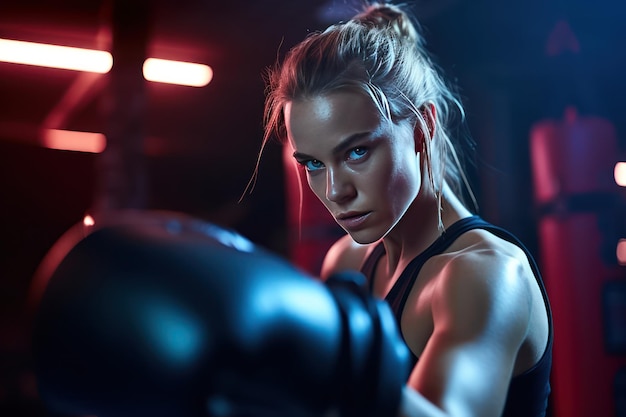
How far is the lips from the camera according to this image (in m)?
1.12

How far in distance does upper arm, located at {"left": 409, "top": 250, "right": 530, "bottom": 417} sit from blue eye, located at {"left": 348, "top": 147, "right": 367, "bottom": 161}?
219 millimetres

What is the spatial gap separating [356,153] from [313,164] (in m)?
0.09

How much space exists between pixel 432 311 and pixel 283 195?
6667 mm

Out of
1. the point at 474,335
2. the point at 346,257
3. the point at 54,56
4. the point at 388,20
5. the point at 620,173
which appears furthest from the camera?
the point at 54,56

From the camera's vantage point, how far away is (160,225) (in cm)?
68

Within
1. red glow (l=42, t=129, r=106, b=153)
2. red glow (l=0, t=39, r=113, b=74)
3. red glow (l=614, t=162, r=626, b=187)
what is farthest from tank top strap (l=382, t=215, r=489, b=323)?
red glow (l=42, t=129, r=106, b=153)

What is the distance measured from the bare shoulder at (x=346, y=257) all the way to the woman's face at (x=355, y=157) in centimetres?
49

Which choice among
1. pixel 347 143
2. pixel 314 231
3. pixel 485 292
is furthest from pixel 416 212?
pixel 314 231

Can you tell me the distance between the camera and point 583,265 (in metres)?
2.68

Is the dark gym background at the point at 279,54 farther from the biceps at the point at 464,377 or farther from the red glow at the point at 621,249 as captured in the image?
the biceps at the point at 464,377

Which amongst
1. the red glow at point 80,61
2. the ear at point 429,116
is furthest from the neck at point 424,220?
the red glow at point 80,61

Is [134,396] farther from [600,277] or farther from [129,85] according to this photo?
[129,85]

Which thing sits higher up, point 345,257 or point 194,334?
point 345,257

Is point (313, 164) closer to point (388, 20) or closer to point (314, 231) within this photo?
point (388, 20)
